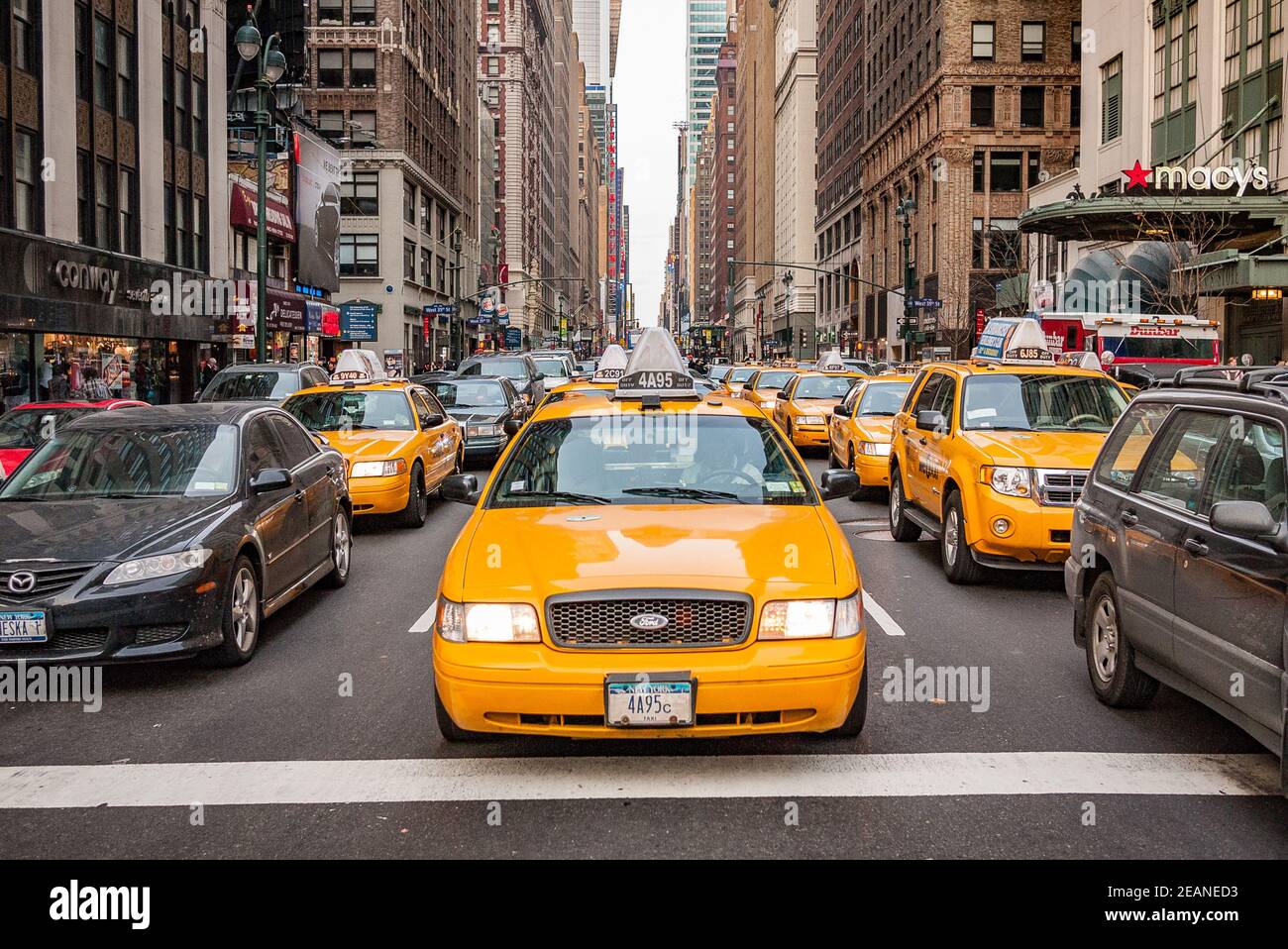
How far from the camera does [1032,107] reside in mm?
56219

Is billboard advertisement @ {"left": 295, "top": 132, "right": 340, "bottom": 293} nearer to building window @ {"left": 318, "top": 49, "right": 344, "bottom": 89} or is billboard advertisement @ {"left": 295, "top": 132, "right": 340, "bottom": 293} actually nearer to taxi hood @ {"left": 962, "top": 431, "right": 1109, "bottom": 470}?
building window @ {"left": 318, "top": 49, "right": 344, "bottom": 89}

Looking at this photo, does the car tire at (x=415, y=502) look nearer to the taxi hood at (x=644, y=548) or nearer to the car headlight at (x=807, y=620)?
the taxi hood at (x=644, y=548)

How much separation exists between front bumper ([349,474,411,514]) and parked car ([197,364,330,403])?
6.79m

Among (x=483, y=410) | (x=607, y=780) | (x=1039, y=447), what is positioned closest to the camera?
(x=607, y=780)

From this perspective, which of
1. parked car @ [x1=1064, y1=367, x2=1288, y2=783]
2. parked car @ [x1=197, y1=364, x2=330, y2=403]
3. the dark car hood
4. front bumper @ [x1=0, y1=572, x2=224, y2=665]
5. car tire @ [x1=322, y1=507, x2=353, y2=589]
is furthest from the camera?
parked car @ [x1=197, y1=364, x2=330, y2=403]

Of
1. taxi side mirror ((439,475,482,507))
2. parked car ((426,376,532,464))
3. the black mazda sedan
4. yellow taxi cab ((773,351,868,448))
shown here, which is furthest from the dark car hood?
yellow taxi cab ((773,351,868,448))

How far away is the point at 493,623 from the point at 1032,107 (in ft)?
191

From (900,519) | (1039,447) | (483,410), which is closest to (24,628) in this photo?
(1039,447)

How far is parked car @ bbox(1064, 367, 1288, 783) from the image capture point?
4.55 meters

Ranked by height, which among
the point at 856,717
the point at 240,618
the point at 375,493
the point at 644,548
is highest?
the point at 644,548

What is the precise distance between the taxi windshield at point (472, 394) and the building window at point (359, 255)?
4313 cm

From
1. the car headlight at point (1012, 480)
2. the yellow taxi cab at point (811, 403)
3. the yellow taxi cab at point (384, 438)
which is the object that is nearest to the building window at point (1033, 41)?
the yellow taxi cab at point (811, 403)

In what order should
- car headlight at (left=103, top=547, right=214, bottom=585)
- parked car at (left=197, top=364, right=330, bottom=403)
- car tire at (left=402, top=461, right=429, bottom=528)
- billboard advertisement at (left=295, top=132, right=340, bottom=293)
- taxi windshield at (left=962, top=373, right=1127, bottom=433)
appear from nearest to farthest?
car headlight at (left=103, top=547, right=214, bottom=585) < taxi windshield at (left=962, top=373, right=1127, bottom=433) < car tire at (left=402, top=461, right=429, bottom=528) < parked car at (left=197, top=364, right=330, bottom=403) < billboard advertisement at (left=295, top=132, right=340, bottom=293)

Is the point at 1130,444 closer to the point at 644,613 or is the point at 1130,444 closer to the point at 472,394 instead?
the point at 644,613
